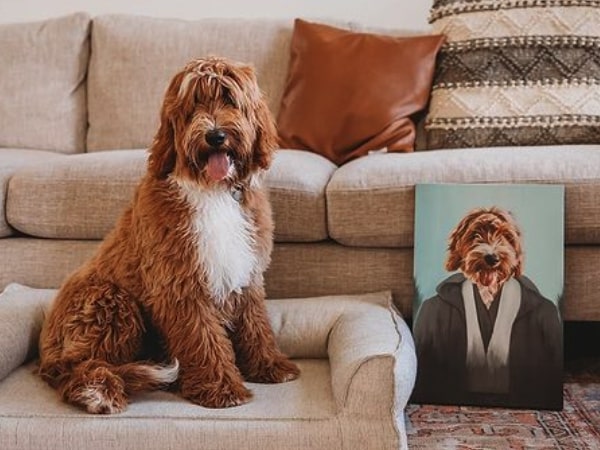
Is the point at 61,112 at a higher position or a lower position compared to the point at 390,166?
higher

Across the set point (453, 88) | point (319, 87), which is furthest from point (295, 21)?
point (453, 88)

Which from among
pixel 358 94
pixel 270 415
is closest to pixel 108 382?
pixel 270 415

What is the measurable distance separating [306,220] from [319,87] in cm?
65

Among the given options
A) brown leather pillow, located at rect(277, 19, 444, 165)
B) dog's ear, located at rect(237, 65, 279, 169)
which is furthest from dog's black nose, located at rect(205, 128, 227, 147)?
brown leather pillow, located at rect(277, 19, 444, 165)

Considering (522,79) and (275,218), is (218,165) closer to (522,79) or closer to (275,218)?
(275,218)

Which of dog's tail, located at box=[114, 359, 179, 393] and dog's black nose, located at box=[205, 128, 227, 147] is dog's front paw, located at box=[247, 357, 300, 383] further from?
dog's black nose, located at box=[205, 128, 227, 147]

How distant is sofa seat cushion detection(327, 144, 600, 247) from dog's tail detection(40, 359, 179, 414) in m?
0.66

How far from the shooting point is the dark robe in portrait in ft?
7.01

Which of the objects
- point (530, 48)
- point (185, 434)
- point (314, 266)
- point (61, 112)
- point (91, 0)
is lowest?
point (185, 434)

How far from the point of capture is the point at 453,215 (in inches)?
86.3

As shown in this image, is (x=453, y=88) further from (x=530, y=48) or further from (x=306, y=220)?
(x=306, y=220)

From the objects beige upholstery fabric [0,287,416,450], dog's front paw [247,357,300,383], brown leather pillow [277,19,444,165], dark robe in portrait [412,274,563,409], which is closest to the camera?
beige upholstery fabric [0,287,416,450]

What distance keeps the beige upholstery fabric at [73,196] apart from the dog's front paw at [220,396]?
71 centimetres

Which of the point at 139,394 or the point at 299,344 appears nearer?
the point at 139,394
